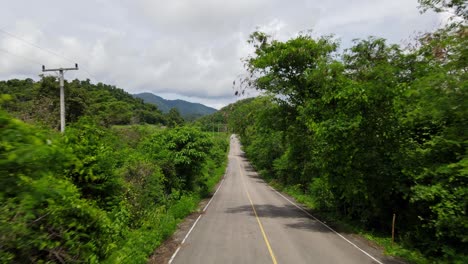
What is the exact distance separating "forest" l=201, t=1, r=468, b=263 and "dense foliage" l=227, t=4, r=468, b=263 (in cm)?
4

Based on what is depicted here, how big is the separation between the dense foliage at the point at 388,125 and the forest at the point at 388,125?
0.14 ft

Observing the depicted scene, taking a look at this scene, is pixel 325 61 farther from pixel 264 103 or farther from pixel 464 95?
pixel 464 95

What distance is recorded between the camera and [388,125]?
15.8m

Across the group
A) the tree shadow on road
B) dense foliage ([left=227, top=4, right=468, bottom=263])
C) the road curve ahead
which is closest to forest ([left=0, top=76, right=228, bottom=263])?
the road curve ahead

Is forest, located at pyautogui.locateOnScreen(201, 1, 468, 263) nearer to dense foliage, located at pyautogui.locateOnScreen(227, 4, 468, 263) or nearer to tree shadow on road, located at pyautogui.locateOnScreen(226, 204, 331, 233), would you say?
dense foliage, located at pyautogui.locateOnScreen(227, 4, 468, 263)

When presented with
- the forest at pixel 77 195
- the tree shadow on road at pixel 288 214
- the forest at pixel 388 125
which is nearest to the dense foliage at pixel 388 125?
the forest at pixel 388 125

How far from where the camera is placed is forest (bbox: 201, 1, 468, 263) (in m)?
9.94

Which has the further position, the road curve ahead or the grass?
the grass

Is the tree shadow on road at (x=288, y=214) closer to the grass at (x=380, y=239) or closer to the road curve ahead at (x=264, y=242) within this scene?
the road curve ahead at (x=264, y=242)

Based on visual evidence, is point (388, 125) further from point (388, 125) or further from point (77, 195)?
point (77, 195)

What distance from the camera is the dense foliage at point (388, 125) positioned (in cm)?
998

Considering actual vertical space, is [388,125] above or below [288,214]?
above

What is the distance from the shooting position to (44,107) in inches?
1169

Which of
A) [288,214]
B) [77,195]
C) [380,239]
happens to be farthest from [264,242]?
[77,195]
